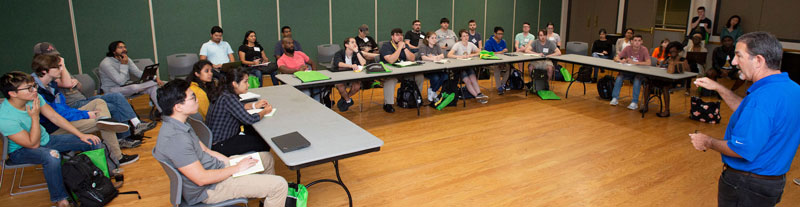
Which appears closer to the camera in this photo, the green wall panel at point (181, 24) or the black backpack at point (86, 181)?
the black backpack at point (86, 181)

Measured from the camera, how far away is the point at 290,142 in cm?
292

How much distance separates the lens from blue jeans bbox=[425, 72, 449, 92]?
22.3 ft

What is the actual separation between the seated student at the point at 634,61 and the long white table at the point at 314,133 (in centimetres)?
467

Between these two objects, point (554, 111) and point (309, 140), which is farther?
point (554, 111)

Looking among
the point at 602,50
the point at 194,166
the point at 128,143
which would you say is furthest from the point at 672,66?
the point at 128,143

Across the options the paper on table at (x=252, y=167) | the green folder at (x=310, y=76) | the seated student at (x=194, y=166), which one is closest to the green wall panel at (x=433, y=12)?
the green folder at (x=310, y=76)

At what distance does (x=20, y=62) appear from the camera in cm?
684

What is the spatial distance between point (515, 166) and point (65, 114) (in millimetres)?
3970

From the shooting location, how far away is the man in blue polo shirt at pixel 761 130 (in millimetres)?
1983

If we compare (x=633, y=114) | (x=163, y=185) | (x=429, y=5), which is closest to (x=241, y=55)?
(x=163, y=185)

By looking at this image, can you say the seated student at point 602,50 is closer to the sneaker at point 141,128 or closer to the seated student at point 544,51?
the seated student at point 544,51

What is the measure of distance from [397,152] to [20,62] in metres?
6.04

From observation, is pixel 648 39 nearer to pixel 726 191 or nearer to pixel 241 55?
pixel 241 55

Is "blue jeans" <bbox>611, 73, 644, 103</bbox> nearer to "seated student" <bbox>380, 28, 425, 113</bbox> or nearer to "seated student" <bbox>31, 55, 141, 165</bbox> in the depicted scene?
"seated student" <bbox>380, 28, 425, 113</bbox>
